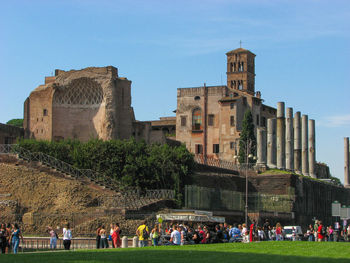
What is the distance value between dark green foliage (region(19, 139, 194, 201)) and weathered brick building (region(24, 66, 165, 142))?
371 inches

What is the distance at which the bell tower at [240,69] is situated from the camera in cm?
12181

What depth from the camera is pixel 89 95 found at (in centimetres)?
7088

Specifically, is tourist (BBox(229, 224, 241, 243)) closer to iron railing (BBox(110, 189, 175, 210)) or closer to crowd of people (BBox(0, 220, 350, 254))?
crowd of people (BBox(0, 220, 350, 254))

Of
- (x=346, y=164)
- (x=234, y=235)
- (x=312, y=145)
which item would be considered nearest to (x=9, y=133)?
(x=234, y=235)

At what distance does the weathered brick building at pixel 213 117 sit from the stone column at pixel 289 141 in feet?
22.0

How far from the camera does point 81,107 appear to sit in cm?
7119

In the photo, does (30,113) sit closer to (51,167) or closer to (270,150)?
(51,167)

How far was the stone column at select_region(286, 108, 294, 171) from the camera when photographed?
3126 inches

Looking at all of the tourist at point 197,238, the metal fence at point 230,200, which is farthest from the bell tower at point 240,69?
the tourist at point 197,238

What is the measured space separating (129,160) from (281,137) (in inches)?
1050

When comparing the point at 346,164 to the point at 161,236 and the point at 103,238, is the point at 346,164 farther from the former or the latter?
the point at 103,238

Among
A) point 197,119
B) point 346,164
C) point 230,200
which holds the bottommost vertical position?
point 230,200

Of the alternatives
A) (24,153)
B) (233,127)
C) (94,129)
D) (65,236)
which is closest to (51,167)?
(24,153)

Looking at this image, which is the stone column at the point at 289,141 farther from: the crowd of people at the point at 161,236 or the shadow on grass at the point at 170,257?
the shadow on grass at the point at 170,257
